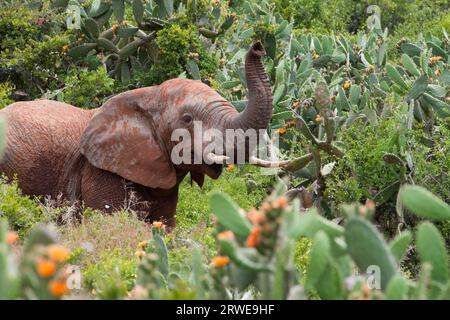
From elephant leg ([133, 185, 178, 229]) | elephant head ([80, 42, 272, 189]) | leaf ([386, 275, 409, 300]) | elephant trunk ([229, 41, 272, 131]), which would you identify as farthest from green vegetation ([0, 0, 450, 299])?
elephant trunk ([229, 41, 272, 131])

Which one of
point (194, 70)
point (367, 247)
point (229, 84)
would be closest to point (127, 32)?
point (194, 70)

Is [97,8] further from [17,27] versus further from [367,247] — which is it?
[367,247]

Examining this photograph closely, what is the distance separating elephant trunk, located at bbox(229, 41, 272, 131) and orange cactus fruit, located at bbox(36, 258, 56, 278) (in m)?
5.14

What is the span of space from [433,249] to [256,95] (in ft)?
14.5

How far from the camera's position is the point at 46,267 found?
9.70ft

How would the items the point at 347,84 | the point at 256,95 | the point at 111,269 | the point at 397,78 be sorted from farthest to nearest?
1. the point at 347,84
2. the point at 397,78
3. the point at 256,95
4. the point at 111,269

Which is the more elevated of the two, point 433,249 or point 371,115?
point 371,115

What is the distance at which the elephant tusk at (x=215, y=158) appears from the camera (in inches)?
328

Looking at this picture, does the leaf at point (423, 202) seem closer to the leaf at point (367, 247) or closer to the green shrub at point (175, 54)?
the leaf at point (367, 247)

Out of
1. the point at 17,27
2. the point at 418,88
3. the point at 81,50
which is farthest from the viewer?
the point at 17,27

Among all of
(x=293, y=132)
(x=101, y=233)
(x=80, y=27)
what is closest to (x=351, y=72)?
(x=293, y=132)

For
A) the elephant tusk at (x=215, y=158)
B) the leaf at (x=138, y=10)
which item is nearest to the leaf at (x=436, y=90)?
the elephant tusk at (x=215, y=158)

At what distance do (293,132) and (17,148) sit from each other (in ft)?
8.80
